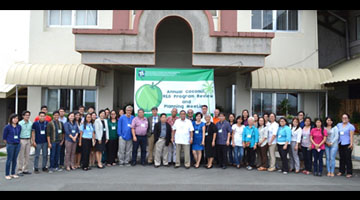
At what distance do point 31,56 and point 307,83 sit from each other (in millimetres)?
13001

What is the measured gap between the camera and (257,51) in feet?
35.1

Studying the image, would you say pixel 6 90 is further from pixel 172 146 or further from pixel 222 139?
pixel 222 139

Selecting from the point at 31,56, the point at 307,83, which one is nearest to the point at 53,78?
the point at 31,56

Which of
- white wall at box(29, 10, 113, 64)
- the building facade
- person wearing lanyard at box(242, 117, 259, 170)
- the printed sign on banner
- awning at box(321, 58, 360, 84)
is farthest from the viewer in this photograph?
white wall at box(29, 10, 113, 64)

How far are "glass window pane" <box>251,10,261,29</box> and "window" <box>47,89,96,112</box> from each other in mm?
8533

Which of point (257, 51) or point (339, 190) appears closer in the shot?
point (339, 190)

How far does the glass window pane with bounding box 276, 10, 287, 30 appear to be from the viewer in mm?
14394

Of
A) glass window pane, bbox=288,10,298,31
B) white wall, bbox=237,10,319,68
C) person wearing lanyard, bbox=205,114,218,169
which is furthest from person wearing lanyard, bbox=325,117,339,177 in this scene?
glass window pane, bbox=288,10,298,31

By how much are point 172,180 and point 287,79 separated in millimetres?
7966

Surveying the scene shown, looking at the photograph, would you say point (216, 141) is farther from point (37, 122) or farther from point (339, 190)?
point (37, 122)

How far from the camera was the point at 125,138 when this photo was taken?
950 cm

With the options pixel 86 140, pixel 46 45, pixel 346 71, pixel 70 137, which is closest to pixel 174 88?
pixel 86 140

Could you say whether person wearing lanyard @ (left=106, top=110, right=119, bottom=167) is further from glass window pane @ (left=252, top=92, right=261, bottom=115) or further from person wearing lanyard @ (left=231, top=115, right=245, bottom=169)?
glass window pane @ (left=252, top=92, right=261, bottom=115)

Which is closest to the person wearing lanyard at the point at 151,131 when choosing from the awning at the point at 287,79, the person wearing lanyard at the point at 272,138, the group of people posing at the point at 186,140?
the group of people posing at the point at 186,140
